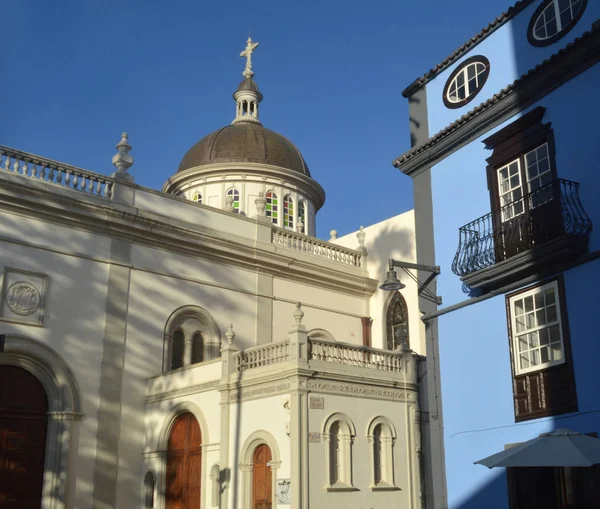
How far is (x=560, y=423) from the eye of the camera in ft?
35.9

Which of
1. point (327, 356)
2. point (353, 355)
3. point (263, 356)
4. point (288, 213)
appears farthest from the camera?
point (288, 213)

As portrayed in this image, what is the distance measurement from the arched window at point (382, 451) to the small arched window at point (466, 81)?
24.5 ft

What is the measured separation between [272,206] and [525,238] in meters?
17.2

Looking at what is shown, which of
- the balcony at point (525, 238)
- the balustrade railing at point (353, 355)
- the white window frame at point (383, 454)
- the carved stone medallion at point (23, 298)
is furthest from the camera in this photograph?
the carved stone medallion at point (23, 298)

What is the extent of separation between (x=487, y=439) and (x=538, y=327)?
6.83 ft

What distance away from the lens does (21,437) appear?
16953 mm

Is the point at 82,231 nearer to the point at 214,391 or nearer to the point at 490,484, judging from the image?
the point at 214,391

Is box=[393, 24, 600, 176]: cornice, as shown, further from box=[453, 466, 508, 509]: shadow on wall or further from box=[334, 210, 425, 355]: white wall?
box=[334, 210, 425, 355]: white wall

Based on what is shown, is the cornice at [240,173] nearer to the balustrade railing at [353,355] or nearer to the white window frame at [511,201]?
the balustrade railing at [353,355]

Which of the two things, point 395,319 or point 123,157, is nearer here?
point 123,157

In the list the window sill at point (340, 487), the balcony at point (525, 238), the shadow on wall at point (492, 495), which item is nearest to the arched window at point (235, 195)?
the window sill at point (340, 487)

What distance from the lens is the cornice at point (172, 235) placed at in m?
17.9

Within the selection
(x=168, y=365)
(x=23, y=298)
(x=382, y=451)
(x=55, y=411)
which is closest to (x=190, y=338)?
(x=168, y=365)

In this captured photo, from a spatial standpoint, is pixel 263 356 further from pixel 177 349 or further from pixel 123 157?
pixel 123 157
